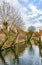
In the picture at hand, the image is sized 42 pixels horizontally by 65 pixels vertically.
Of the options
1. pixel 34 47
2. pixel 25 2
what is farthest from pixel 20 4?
pixel 34 47

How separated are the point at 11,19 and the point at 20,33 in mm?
360

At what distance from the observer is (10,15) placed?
17.9 ft

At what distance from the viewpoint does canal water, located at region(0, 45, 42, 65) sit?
206 inches

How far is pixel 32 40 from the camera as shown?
5449 mm

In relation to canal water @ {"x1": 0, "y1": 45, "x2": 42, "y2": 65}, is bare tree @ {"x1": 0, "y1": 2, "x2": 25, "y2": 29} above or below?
above

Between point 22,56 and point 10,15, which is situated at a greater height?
point 10,15

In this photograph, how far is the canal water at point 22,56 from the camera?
206 inches

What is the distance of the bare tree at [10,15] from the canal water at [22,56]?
518 millimetres

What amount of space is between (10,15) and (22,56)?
92cm

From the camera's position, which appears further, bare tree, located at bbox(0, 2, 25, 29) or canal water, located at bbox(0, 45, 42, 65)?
bare tree, located at bbox(0, 2, 25, 29)

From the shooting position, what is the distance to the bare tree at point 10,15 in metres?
5.43

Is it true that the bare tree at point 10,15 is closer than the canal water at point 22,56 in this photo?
No

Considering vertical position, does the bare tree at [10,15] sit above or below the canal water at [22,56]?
above

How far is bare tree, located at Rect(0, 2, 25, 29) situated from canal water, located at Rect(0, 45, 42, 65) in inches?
20.4
